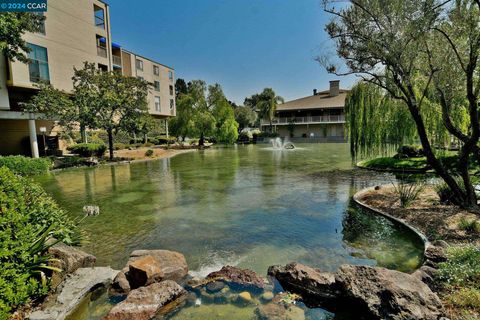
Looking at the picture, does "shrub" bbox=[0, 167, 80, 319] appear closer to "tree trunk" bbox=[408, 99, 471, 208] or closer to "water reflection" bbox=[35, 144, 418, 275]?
"water reflection" bbox=[35, 144, 418, 275]

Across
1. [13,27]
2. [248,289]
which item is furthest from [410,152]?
[13,27]

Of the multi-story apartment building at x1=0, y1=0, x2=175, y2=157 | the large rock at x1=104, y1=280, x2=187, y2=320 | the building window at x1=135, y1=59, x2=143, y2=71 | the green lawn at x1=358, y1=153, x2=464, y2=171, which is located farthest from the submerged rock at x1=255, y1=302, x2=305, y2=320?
the building window at x1=135, y1=59, x2=143, y2=71

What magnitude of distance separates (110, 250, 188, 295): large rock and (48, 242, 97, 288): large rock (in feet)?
2.43

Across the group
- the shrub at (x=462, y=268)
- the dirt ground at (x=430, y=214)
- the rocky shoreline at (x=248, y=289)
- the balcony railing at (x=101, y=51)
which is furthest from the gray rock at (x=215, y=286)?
the balcony railing at (x=101, y=51)

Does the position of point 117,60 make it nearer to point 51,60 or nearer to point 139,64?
point 139,64

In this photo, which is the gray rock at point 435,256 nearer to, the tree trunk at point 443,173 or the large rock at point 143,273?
the tree trunk at point 443,173

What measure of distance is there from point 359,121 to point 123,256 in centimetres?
1374

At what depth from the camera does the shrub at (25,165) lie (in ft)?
49.6

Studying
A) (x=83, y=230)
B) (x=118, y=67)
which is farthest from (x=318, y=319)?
(x=118, y=67)

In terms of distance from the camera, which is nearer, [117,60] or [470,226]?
[470,226]

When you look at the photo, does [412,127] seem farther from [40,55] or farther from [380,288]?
[40,55]

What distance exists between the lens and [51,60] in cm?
2338

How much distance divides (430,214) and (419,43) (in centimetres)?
459

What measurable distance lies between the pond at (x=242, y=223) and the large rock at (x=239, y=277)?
45 cm
